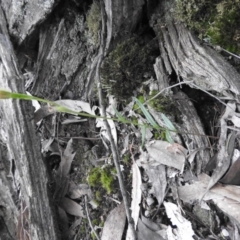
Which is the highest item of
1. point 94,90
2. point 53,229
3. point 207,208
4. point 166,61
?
point 166,61

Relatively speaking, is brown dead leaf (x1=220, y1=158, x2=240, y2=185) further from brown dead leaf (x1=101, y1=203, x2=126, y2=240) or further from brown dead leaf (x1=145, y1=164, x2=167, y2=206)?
brown dead leaf (x1=101, y1=203, x2=126, y2=240)

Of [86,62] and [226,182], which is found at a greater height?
[86,62]

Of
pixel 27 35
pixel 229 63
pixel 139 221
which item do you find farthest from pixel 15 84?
pixel 229 63

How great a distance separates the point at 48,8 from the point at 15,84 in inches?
13.7

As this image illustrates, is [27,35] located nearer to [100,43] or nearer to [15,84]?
[15,84]

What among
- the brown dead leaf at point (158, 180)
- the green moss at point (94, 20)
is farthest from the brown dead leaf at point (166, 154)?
the green moss at point (94, 20)

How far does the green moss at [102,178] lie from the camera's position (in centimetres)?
133

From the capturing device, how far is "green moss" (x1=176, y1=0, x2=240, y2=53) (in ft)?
3.72

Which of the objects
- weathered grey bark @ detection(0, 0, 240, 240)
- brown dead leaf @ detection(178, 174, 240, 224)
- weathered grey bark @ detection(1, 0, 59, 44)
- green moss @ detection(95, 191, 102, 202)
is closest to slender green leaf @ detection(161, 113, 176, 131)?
weathered grey bark @ detection(0, 0, 240, 240)

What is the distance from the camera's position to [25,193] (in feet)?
4.58

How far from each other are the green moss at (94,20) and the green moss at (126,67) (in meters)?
0.12

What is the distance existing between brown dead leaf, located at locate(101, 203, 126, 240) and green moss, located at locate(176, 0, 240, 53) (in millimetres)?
667

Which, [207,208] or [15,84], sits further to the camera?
[15,84]

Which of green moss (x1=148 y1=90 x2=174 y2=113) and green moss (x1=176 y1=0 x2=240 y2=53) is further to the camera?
green moss (x1=148 y1=90 x2=174 y2=113)
